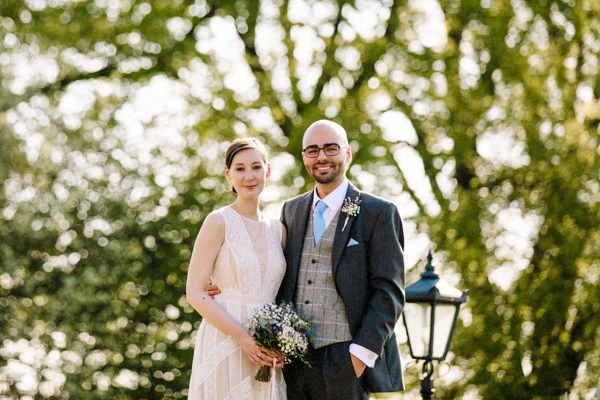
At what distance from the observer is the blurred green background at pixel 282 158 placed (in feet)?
37.0

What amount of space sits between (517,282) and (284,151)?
10.4 ft

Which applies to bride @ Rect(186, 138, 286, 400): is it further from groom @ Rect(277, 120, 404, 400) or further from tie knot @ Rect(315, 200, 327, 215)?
tie knot @ Rect(315, 200, 327, 215)

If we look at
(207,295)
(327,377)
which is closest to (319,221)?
(207,295)

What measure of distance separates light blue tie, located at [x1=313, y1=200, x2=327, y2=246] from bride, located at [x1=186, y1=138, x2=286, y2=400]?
0.21 m

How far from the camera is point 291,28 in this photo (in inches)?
615

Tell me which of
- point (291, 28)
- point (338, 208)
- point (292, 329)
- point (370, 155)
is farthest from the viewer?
point (291, 28)

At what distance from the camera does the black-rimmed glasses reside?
595 cm

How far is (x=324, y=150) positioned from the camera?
5.95 m

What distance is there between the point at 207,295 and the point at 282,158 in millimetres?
8844

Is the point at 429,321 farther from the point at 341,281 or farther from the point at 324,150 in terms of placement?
the point at 324,150

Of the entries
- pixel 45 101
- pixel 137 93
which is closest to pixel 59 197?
pixel 45 101

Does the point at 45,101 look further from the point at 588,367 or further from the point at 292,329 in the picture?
the point at 292,329

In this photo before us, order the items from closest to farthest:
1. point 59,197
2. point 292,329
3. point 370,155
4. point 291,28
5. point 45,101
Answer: point 292,329
point 59,197
point 45,101
point 370,155
point 291,28

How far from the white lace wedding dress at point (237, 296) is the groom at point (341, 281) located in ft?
0.40
